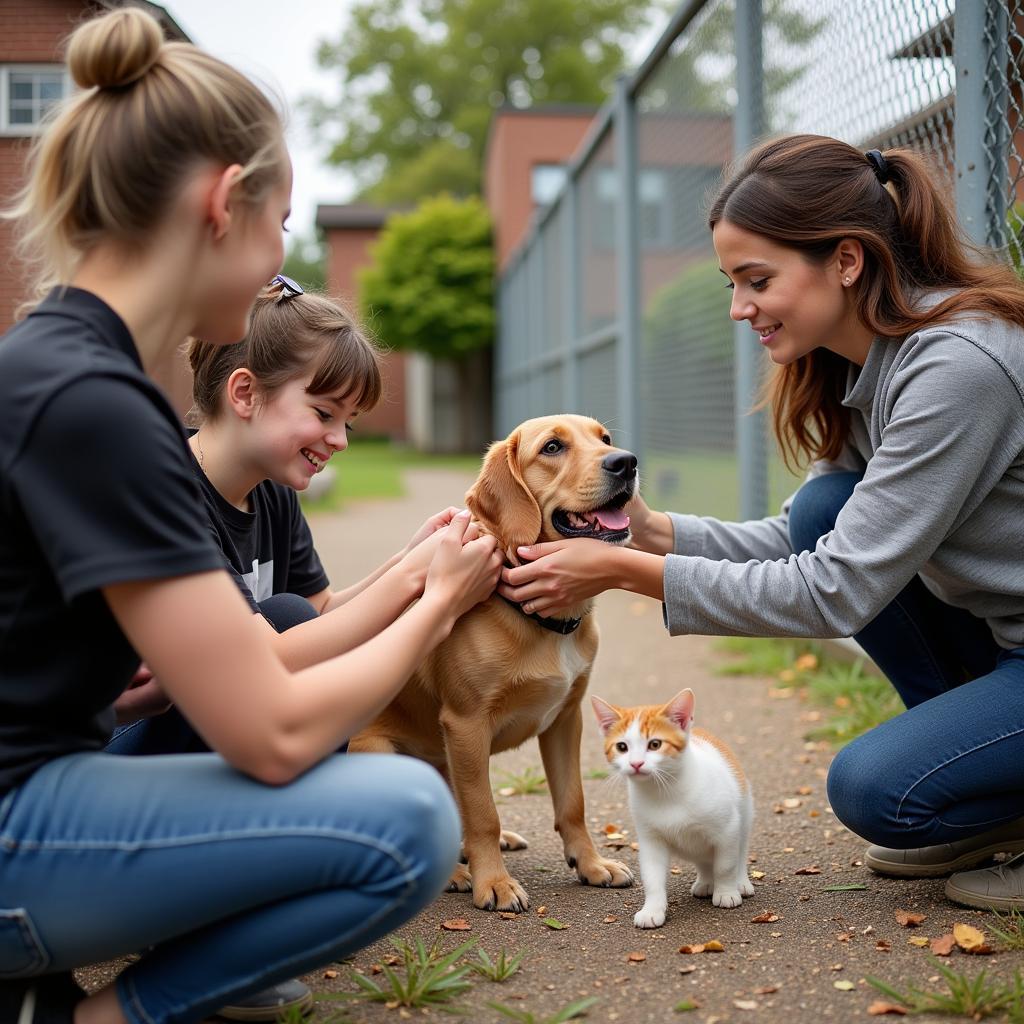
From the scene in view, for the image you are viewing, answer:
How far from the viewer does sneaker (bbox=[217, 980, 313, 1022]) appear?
225 centimetres

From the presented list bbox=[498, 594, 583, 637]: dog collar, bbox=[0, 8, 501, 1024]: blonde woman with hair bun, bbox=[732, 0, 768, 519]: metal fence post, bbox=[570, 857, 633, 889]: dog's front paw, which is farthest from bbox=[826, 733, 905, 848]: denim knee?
bbox=[732, 0, 768, 519]: metal fence post

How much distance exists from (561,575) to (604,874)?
85 centimetres

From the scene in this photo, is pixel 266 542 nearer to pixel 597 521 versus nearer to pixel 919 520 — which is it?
pixel 597 521

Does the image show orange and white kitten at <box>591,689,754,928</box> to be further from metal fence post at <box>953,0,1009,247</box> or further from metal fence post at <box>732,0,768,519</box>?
metal fence post at <box>732,0,768,519</box>

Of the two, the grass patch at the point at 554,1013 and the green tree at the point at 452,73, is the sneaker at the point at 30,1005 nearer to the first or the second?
the grass patch at the point at 554,1013

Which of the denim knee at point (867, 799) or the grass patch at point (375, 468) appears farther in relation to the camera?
the grass patch at point (375, 468)

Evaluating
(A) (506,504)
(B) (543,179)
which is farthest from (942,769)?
(B) (543,179)

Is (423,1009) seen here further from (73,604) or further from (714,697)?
(714,697)

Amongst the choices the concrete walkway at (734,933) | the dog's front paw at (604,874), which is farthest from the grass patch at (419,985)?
the dog's front paw at (604,874)

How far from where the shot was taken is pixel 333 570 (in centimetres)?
934

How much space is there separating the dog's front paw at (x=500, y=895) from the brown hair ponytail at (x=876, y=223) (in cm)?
169

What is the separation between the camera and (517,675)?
3076mm

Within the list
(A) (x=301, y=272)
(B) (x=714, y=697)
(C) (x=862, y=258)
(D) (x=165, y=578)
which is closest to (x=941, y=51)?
(C) (x=862, y=258)

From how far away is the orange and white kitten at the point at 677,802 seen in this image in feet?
9.16
